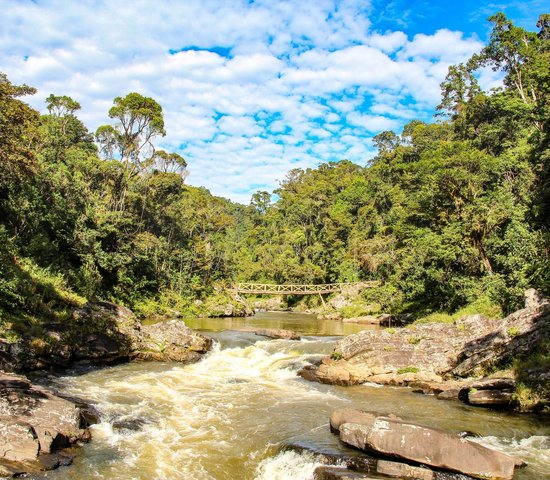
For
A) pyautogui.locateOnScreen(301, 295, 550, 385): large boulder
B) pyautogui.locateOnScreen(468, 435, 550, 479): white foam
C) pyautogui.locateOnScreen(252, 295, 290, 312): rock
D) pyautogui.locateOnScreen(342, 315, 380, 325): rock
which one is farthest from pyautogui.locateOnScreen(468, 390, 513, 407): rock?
pyautogui.locateOnScreen(252, 295, 290, 312): rock

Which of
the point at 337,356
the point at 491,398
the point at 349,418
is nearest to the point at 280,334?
the point at 337,356

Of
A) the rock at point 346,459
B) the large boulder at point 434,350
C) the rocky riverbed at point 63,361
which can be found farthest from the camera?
the large boulder at point 434,350

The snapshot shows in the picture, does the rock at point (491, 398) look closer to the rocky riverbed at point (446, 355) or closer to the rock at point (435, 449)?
the rocky riverbed at point (446, 355)

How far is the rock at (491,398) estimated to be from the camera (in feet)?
43.3

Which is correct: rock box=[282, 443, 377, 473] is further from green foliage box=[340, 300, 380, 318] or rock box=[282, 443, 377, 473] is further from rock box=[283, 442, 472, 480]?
green foliage box=[340, 300, 380, 318]

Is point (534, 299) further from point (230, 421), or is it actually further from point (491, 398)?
point (230, 421)

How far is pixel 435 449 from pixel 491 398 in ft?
19.7

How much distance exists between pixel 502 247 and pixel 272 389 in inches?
752

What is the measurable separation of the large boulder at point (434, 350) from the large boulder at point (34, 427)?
9.79m

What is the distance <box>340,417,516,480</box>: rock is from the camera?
8.29m

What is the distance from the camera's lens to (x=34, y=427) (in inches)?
366

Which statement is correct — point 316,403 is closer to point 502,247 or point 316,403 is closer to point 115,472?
point 115,472

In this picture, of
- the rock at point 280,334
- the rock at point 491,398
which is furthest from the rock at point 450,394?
the rock at point 280,334

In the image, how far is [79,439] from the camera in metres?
9.97
